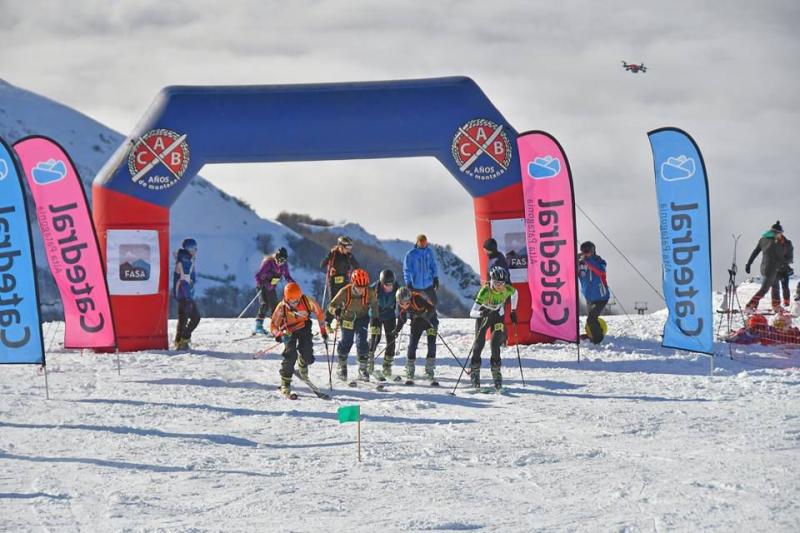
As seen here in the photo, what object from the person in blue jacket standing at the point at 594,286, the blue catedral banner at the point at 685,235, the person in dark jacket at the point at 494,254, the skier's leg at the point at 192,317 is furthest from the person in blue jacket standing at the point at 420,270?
the skier's leg at the point at 192,317

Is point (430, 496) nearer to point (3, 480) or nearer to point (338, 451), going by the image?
point (338, 451)

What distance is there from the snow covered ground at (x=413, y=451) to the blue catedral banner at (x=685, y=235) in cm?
79

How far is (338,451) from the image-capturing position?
10.3 metres

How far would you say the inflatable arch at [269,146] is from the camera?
59.3ft

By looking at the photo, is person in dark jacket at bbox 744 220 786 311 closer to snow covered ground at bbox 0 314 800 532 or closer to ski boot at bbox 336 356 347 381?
snow covered ground at bbox 0 314 800 532

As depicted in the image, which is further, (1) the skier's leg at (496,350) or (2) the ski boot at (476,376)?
(2) the ski boot at (476,376)

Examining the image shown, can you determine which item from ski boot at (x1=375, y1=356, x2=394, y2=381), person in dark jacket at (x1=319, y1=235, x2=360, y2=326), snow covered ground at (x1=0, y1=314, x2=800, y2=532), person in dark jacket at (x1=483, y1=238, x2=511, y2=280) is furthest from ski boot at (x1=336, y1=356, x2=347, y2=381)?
person in dark jacket at (x1=483, y1=238, x2=511, y2=280)

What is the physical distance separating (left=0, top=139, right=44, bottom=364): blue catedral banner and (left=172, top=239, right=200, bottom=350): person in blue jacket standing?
15.4 ft

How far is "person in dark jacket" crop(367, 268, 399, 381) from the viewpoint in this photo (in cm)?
1473

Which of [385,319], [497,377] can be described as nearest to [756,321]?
[497,377]

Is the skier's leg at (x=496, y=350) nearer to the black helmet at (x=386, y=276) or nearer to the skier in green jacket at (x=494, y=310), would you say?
the skier in green jacket at (x=494, y=310)

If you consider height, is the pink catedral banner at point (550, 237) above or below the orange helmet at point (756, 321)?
above

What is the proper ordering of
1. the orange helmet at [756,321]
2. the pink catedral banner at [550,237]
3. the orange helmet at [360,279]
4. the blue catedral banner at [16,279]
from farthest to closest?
1. the orange helmet at [756,321]
2. the pink catedral banner at [550,237]
3. the orange helmet at [360,279]
4. the blue catedral banner at [16,279]

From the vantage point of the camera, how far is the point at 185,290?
18125 millimetres
